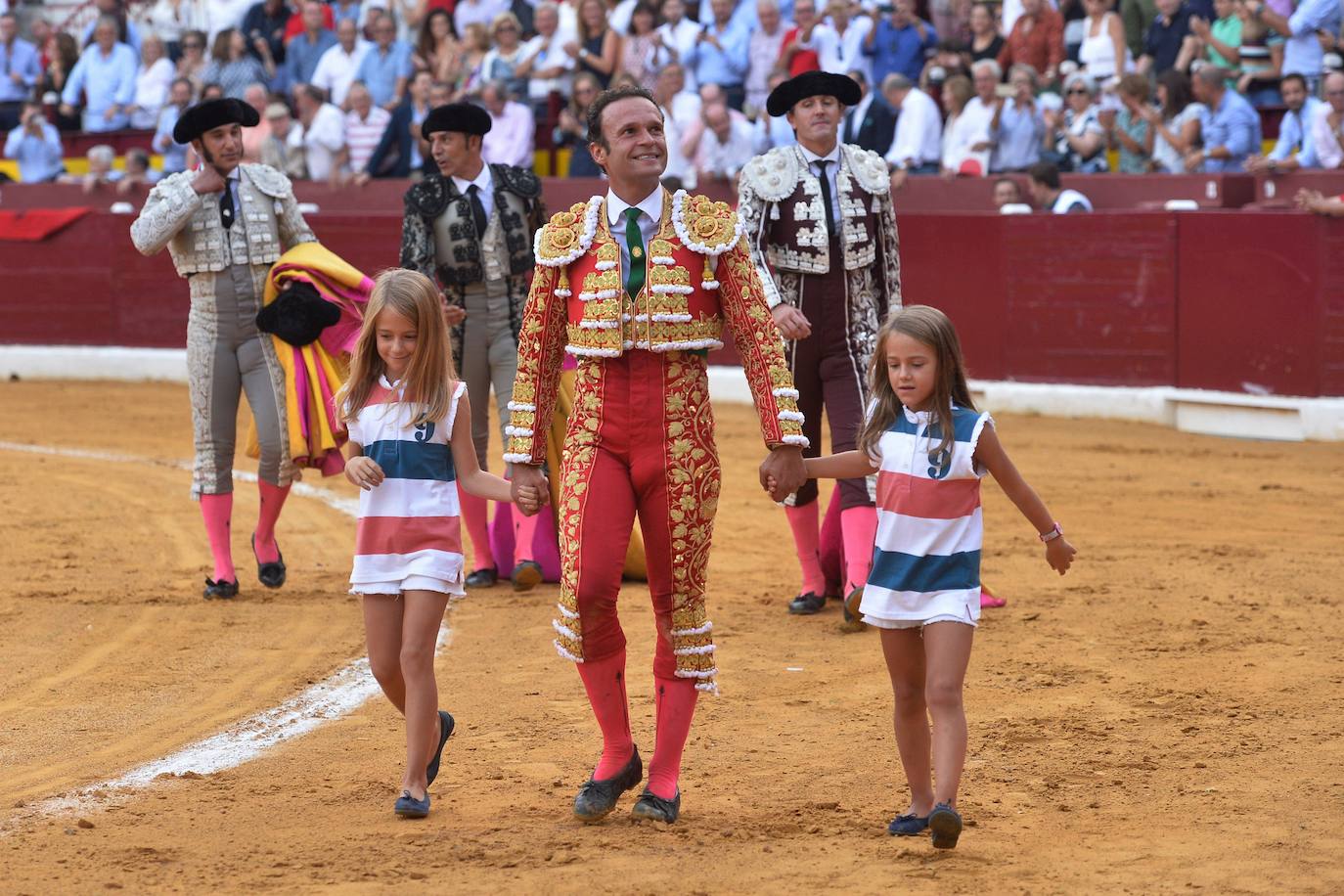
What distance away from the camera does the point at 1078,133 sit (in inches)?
512

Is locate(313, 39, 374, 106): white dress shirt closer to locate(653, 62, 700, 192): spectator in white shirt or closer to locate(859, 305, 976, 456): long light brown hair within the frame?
locate(653, 62, 700, 192): spectator in white shirt

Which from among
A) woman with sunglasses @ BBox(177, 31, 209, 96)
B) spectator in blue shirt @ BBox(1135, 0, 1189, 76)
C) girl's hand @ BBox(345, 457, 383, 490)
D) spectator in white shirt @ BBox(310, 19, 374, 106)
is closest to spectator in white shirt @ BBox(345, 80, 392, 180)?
spectator in white shirt @ BBox(310, 19, 374, 106)

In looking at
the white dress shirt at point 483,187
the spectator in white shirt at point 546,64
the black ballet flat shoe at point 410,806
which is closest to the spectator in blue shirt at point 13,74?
the spectator in white shirt at point 546,64

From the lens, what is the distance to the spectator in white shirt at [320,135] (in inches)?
627

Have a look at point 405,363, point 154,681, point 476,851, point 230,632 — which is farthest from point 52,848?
point 230,632

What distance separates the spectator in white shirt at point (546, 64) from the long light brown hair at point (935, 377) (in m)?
11.6

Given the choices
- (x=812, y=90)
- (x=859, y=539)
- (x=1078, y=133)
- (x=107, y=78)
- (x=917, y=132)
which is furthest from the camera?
(x=107, y=78)

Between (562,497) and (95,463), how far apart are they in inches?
283

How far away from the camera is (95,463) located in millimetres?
10992

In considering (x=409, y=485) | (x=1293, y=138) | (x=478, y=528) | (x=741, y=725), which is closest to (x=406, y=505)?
(x=409, y=485)

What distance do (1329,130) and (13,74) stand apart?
1296cm

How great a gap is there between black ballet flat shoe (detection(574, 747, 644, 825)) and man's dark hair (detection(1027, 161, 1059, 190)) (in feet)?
27.6

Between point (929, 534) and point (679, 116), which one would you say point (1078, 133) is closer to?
point (679, 116)

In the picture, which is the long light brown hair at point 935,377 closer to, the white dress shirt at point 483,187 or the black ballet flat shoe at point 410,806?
the black ballet flat shoe at point 410,806
